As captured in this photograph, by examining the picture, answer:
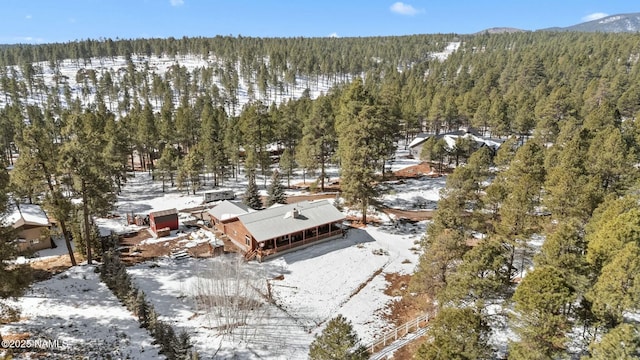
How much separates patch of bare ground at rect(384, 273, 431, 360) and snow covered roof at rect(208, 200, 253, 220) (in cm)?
1488

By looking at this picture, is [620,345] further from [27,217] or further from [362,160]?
[27,217]

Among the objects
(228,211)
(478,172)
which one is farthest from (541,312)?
(228,211)

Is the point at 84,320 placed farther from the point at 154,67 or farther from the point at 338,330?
the point at 154,67

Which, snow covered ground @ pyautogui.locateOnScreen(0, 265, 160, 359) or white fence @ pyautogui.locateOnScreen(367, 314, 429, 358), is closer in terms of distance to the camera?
snow covered ground @ pyautogui.locateOnScreen(0, 265, 160, 359)

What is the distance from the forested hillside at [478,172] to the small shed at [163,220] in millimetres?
4185

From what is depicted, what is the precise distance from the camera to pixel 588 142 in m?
38.6

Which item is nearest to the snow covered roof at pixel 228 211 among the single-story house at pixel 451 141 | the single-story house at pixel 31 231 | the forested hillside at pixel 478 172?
the forested hillside at pixel 478 172

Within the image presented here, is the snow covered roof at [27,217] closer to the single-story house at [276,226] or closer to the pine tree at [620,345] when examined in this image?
the single-story house at [276,226]

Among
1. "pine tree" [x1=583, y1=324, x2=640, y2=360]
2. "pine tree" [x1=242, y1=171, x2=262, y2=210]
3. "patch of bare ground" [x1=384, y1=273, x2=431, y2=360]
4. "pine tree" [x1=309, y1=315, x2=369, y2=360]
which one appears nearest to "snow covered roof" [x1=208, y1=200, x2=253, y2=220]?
"pine tree" [x1=242, y1=171, x2=262, y2=210]

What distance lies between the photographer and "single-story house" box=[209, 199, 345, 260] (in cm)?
3073

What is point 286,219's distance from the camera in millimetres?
32406

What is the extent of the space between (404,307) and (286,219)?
12532 mm

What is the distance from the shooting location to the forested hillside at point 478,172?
51.5 ft

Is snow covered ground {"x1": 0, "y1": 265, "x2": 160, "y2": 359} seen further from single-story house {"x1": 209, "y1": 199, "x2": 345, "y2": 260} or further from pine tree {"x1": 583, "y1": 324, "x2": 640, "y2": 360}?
pine tree {"x1": 583, "y1": 324, "x2": 640, "y2": 360}
